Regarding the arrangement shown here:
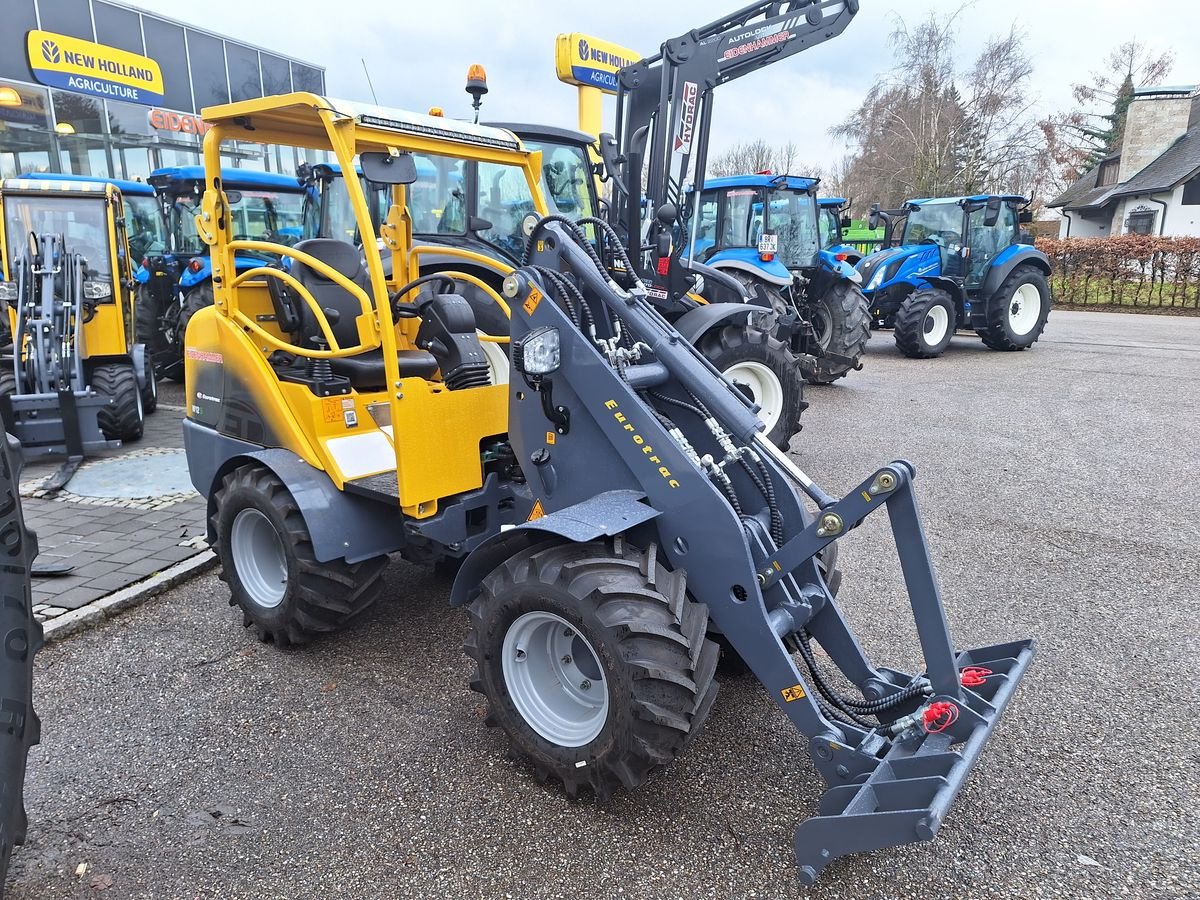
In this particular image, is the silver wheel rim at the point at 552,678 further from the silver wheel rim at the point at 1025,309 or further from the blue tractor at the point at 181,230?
the silver wheel rim at the point at 1025,309

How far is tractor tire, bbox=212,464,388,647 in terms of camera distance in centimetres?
338

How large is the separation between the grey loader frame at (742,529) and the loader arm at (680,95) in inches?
132

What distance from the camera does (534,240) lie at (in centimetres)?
313

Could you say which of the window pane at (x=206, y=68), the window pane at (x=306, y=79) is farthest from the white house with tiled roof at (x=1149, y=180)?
the window pane at (x=206, y=68)

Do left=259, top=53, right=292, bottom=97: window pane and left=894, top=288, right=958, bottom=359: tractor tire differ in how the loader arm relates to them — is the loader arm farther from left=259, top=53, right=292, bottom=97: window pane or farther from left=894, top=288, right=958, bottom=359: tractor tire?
left=259, top=53, right=292, bottom=97: window pane

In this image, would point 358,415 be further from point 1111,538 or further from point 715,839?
point 1111,538

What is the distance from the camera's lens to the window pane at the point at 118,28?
17078mm

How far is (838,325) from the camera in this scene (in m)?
9.97

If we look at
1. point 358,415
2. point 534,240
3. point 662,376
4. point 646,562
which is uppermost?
point 534,240

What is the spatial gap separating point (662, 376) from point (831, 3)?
16.1 feet

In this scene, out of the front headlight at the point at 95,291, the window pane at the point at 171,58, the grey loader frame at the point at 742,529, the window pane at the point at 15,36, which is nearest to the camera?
the grey loader frame at the point at 742,529

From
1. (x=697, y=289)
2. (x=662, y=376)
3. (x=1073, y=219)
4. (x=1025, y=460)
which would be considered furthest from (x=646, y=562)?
(x=1073, y=219)

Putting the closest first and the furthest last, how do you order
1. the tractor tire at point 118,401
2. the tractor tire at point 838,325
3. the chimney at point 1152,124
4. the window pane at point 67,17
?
the tractor tire at point 118,401, the tractor tire at point 838,325, the window pane at point 67,17, the chimney at point 1152,124

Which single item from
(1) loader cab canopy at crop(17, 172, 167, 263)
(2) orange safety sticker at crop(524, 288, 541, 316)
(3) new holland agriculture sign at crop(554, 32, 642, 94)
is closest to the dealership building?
(1) loader cab canopy at crop(17, 172, 167, 263)
